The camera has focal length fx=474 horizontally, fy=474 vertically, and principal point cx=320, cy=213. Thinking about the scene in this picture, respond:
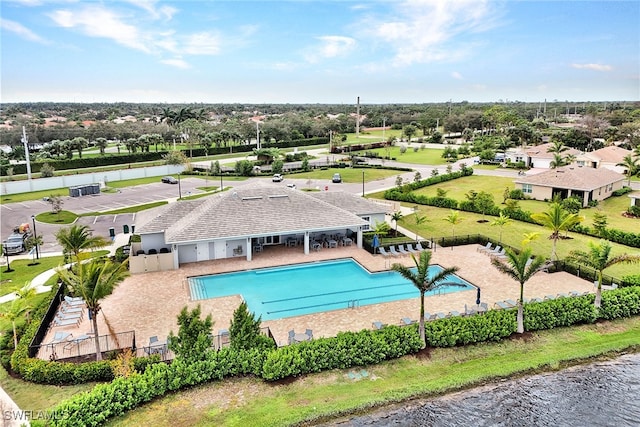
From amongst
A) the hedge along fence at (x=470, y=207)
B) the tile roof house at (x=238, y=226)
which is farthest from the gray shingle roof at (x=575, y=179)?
the tile roof house at (x=238, y=226)

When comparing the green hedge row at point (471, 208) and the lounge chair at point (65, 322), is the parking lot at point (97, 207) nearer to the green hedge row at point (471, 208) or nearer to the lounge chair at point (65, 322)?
the lounge chair at point (65, 322)

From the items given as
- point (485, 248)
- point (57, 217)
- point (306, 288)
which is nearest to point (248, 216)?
point (306, 288)

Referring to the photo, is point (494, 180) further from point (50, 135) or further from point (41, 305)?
point (50, 135)

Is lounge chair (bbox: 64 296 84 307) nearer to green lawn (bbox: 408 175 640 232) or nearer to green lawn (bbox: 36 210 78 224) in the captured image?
green lawn (bbox: 36 210 78 224)

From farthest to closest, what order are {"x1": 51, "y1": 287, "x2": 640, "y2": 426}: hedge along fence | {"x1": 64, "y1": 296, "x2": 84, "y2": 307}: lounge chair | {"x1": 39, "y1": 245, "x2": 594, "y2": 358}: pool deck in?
{"x1": 64, "y1": 296, "x2": 84, "y2": 307}: lounge chair → {"x1": 39, "y1": 245, "x2": 594, "y2": 358}: pool deck → {"x1": 51, "y1": 287, "x2": 640, "y2": 426}: hedge along fence

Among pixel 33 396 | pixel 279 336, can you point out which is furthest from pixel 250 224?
pixel 33 396

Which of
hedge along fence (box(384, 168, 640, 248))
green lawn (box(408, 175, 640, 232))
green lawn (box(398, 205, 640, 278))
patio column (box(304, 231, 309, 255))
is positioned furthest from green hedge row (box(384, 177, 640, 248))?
patio column (box(304, 231, 309, 255))
